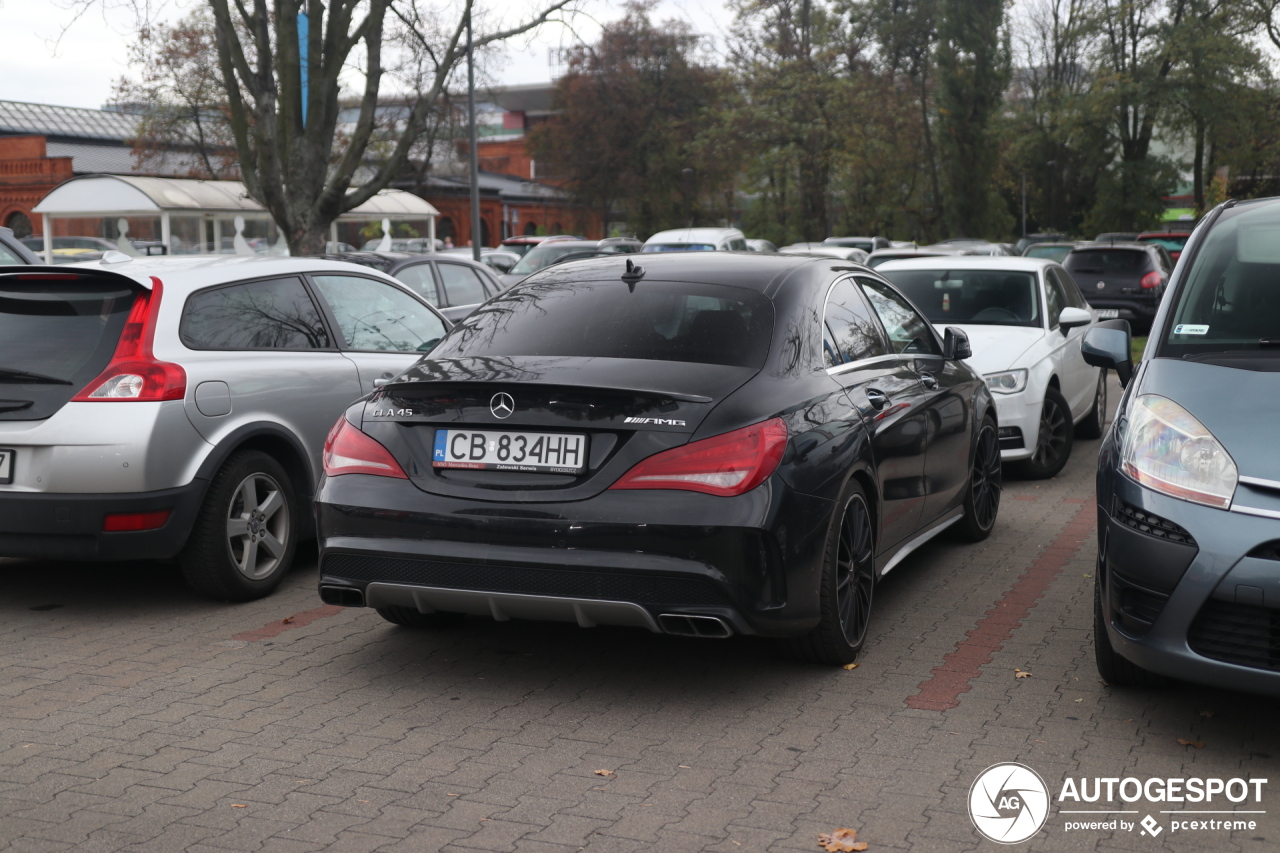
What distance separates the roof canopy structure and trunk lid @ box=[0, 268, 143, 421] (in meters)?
24.7

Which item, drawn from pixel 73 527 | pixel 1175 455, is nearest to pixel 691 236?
pixel 73 527

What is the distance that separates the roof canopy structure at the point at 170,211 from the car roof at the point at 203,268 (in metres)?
23.7

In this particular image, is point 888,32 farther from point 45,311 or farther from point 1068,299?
point 45,311

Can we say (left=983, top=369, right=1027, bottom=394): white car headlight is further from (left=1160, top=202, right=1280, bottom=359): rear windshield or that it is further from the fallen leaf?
the fallen leaf

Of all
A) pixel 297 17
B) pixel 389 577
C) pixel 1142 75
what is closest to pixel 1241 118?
pixel 1142 75

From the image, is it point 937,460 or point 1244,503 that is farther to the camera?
point 937,460

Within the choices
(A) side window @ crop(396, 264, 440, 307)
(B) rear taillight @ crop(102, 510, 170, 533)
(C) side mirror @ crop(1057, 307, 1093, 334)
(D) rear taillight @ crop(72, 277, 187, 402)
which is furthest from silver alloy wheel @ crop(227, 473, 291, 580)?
(A) side window @ crop(396, 264, 440, 307)

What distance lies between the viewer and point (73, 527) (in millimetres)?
5477

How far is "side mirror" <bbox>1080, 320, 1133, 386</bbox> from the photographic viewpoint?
520 centimetres

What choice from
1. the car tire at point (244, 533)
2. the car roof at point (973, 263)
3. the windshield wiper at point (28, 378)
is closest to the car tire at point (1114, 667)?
the car tire at point (244, 533)

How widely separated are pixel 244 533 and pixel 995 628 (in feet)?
11.0

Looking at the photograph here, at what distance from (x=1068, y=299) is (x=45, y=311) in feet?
26.1

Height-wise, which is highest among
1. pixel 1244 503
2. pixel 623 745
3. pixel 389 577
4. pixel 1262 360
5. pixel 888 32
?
pixel 888 32

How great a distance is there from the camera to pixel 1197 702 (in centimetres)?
456
